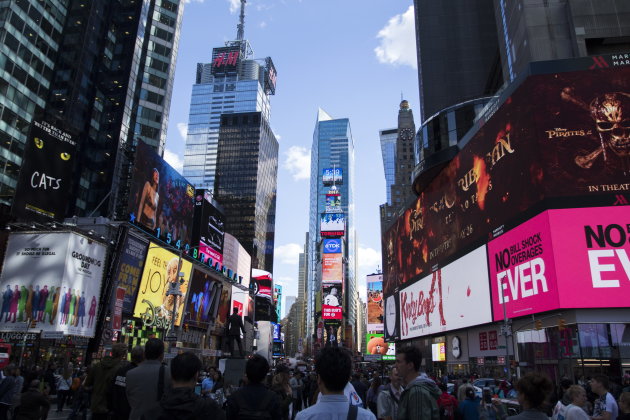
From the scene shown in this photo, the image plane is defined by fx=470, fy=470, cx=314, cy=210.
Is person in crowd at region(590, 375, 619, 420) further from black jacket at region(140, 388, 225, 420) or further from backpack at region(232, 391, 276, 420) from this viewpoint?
black jacket at region(140, 388, 225, 420)

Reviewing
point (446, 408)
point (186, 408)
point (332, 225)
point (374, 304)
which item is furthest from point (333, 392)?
point (332, 225)

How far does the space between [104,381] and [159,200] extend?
131 ft

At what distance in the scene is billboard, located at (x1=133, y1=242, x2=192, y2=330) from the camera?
3956cm

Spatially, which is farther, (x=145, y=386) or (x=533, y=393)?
(x=145, y=386)

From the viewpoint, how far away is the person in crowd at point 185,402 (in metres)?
4.04

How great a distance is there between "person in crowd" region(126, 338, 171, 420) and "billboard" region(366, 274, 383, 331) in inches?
4165

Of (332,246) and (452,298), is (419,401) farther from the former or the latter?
(332,246)

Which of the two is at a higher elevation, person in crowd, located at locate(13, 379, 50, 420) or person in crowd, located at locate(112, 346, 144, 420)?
person in crowd, located at locate(112, 346, 144, 420)

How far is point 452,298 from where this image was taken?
4441 centimetres

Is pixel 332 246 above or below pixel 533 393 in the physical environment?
above

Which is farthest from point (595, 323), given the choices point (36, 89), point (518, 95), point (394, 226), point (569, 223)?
point (36, 89)

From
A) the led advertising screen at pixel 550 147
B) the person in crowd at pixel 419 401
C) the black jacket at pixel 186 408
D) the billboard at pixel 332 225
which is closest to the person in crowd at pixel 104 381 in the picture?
the black jacket at pixel 186 408

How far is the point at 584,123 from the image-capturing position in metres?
30.7

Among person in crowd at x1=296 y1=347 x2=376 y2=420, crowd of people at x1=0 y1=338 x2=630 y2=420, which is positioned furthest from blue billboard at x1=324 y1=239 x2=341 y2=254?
person in crowd at x1=296 y1=347 x2=376 y2=420
